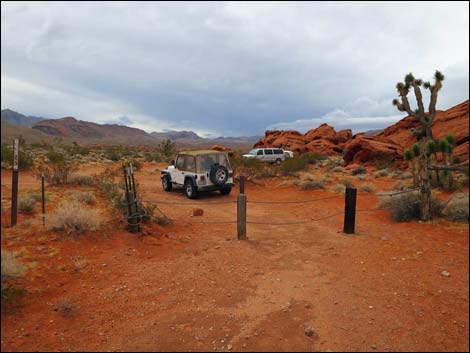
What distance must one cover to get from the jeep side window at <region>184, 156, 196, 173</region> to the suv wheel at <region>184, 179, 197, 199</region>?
41 cm

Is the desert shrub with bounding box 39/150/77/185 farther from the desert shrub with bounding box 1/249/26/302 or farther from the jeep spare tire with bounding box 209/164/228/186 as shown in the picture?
the desert shrub with bounding box 1/249/26/302

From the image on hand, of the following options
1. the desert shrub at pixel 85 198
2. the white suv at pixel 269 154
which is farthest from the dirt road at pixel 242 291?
the white suv at pixel 269 154

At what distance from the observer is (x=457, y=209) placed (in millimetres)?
7508

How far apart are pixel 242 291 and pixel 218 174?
25.6 ft

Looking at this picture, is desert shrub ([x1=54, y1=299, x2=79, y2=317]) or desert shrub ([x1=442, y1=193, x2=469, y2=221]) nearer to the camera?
desert shrub ([x1=54, y1=299, x2=79, y2=317])

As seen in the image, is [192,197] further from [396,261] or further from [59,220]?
[396,261]

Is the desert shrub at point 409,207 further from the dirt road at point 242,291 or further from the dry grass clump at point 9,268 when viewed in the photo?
the dry grass clump at point 9,268

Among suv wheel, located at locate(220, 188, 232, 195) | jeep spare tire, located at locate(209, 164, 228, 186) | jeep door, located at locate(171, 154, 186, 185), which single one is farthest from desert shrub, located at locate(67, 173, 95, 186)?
suv wheel, located at locate(220, 188, 232, 195)

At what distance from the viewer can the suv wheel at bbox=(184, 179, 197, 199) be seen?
40.1 ft

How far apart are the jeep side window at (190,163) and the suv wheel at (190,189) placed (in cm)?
41

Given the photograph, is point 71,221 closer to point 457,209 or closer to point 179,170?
point 179,170

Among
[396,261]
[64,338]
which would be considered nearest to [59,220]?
[64,338]

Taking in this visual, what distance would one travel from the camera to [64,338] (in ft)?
10.3

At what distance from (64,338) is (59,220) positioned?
11.1ft
